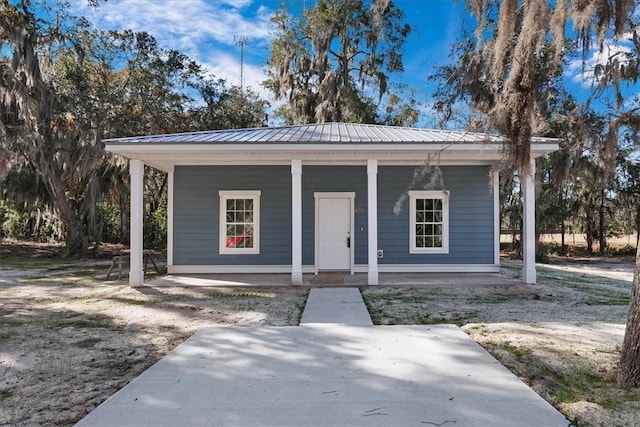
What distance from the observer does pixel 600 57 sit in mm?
4285

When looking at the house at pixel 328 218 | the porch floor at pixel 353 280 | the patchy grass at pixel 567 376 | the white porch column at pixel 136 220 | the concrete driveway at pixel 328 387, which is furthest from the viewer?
the house at pixel 328 218

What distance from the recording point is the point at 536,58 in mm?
4023

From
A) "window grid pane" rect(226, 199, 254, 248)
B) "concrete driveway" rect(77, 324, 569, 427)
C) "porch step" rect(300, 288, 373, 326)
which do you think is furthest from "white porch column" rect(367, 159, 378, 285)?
"concrete driveway" rect(77, 324, 569, 427)

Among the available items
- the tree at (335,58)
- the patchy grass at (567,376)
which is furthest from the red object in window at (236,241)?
the tree at (335,58)

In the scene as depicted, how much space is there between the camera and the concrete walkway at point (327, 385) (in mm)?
2795

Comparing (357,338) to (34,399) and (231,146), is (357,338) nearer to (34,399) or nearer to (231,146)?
(34,399)

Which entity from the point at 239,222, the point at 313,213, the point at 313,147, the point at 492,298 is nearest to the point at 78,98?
the point at 239,222

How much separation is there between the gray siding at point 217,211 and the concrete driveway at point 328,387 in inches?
217

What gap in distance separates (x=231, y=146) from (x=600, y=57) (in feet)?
19.0

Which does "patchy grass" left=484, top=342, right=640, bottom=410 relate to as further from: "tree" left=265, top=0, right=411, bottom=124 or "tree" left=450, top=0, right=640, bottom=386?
"tree" left=265, top=0, right=411, bottom=124

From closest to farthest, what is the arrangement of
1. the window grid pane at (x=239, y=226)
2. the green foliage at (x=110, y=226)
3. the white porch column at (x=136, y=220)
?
the white porch column at (x=136, y=220) → the window grid pane at (x=239, y=226) → the green foliage at (x=110, y=226)

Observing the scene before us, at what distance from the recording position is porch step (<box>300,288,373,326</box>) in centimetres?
552

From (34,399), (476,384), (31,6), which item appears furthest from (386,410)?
(31,6)

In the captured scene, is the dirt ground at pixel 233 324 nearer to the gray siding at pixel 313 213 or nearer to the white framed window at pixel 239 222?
the gray siding at pixel 313 213
